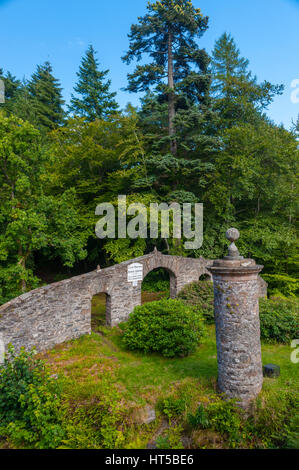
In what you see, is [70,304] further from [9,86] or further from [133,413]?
[9,86]

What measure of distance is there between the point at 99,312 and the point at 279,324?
309 inches

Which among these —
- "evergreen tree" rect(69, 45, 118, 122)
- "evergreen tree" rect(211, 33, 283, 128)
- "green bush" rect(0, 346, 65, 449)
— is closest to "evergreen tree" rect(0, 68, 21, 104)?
"evergreen tree" rect(69, 45, 118, 122)

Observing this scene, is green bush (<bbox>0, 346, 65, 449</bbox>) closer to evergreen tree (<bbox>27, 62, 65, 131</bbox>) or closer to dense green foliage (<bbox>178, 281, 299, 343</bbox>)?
dense green foliage (<bbox>178, 281, 299, 343</bbox>)

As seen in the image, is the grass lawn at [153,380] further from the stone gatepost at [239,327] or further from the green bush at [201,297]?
the green bush at [201,297]

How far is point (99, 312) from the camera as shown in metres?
12.3

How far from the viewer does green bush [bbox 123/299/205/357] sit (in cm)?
789

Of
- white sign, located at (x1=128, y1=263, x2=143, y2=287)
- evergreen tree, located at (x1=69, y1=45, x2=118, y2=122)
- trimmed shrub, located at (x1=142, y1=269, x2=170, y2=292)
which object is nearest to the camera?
white sign, located at (x1=128, y1=263, x2=143, y2=287)

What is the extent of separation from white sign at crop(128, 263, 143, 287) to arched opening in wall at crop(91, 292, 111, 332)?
3.89ft

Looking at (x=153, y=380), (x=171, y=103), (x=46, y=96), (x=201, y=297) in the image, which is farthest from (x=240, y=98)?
(x=46, y=96)

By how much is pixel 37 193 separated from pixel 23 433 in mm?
9481

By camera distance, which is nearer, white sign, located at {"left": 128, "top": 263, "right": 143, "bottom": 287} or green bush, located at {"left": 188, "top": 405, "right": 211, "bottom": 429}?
green bush, located at {"left": 188, "top": 405, "right": 211, "bottom": 429}
